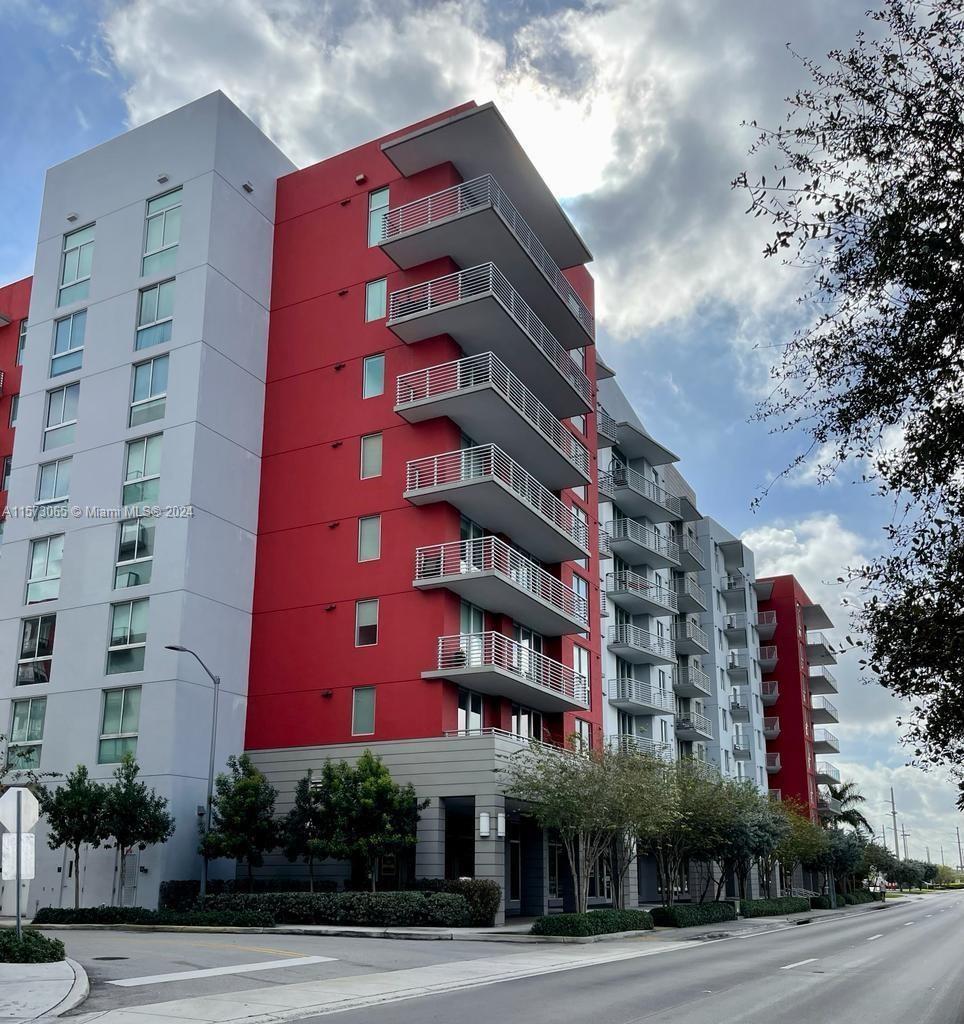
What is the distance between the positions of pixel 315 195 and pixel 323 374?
7972mm

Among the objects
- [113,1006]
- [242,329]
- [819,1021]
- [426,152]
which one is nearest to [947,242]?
[819,1021]

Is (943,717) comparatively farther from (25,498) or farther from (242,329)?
(25,498)

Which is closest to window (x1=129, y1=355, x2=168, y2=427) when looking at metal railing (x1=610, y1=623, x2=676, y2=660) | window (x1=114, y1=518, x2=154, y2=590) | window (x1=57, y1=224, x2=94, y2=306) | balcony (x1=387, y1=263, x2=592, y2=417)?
window (x1=114, y1=518, x2=154, y2=590)

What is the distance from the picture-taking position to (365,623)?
35625 millimetres

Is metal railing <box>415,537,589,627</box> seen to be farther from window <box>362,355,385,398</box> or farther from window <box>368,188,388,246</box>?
window <box>368,188,388,246</box>

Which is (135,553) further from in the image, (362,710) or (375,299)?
(375,299)

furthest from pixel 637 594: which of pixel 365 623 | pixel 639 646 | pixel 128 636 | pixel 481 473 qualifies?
pixel 128 636

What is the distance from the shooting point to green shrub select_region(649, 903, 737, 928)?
36.3 meters

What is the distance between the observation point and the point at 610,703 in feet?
167

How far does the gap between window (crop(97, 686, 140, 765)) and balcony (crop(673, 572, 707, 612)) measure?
3588 centimetres

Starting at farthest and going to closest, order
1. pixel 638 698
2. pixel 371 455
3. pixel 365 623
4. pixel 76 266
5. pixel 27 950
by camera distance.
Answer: pixel 638 698 → pixel 76 266 → pixel 371 455 → pixel 365 623 → pixel 27 950

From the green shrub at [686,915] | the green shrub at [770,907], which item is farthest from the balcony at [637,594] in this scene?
the green shrub at [686,915]

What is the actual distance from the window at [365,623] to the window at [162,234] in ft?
48.3

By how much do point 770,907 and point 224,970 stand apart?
3827 cm
